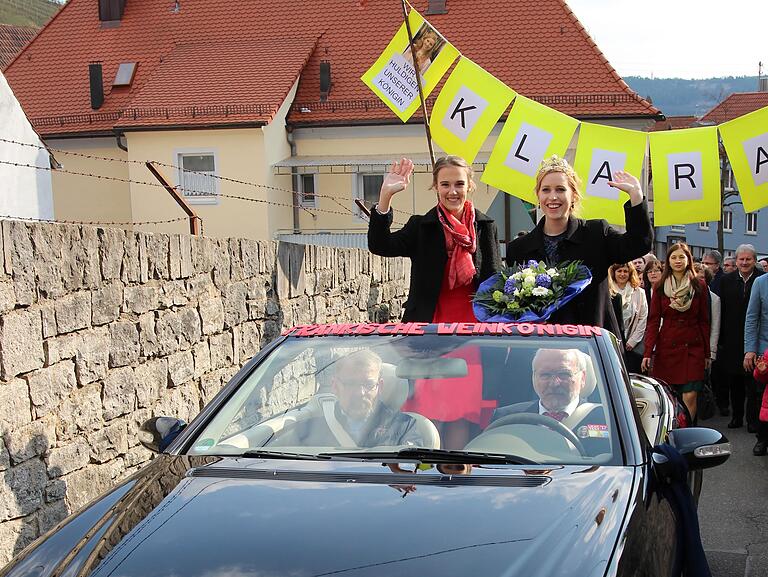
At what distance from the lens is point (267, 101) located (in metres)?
25.2

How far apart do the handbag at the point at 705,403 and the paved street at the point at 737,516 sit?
71cm

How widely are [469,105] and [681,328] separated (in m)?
3.07

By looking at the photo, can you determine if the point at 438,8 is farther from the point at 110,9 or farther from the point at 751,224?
the point at 751,224

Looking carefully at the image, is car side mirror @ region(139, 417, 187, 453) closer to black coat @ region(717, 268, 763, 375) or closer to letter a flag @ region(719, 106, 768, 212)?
letter a flag @ region(719, 106, 768, 212)

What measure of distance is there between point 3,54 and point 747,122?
38.6 m

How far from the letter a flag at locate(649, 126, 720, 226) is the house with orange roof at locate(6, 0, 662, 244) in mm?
15313

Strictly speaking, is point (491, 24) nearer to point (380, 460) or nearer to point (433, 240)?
point (433, 240)

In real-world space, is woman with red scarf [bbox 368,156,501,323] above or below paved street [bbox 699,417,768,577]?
above

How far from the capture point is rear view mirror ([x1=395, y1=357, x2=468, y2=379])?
3.83m

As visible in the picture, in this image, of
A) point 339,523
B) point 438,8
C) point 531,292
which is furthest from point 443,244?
point 438,8

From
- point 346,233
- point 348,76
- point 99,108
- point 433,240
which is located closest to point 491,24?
point 348,76

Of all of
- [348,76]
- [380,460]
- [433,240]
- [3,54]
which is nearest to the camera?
[380,460]

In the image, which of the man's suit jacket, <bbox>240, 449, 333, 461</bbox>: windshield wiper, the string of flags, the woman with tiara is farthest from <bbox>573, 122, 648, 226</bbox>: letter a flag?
<bbox>240, 449, 333, 461</bbox>: windshield wiper

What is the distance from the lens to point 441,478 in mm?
3143
